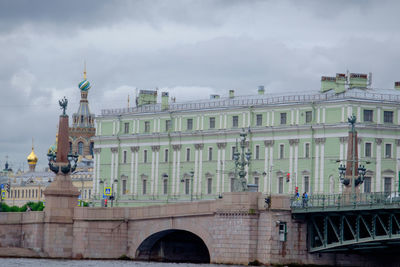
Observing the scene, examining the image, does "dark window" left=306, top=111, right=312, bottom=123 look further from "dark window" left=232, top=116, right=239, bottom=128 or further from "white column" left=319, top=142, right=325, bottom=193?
"dark window" left=232, top=116, right=239, bottom=128

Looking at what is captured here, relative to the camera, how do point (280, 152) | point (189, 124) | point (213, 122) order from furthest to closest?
point (189, 124)
point (213, 122)
point (280, 152)

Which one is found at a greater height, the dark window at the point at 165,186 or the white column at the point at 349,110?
the white column at the point at 349,110

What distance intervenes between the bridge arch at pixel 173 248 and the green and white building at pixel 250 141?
82.3 feet

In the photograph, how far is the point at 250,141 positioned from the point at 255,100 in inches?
177

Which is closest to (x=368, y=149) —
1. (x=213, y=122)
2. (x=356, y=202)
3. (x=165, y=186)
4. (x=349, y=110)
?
(x=349, y=110)

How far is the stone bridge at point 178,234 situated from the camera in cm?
9031

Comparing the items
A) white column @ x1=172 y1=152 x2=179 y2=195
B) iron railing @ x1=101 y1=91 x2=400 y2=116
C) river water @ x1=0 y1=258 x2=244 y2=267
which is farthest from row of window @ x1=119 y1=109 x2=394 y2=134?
river water @ x1=0 y1=258 x2=244 y2=267

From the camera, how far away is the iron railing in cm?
13488

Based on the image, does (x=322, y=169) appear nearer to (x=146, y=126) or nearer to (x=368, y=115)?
(x=368, y=115)

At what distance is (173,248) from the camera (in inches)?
3989

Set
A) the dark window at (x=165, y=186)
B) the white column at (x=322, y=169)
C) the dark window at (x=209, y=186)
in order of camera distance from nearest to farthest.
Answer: the white column at (x=322, y=169) → the dark window at (x=209, y=186) → the dark window at (x=165, y=186)

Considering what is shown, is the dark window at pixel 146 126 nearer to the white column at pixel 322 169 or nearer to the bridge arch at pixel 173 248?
the white column at pixel 322 169

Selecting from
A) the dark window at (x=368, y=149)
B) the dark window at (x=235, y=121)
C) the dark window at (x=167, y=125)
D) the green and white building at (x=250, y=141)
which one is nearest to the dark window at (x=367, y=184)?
the green and white building at (x=250, y=141)

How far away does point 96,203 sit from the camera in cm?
15525
